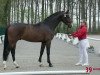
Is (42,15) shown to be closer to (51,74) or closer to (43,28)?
(43,28)

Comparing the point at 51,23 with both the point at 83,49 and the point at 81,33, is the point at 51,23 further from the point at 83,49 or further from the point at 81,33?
the point at 83,49

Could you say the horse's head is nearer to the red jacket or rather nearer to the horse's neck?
the horse's neck

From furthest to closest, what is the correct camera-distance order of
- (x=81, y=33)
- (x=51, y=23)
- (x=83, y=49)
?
(x=83, y=49) < (x=81, y=33) < (x=51, y=23)

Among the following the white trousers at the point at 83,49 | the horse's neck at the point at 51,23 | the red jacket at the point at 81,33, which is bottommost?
the white trousers at the point at 83,49

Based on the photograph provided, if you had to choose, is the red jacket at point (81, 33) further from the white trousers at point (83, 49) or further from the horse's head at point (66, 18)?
the horse's head at point (66, 18)

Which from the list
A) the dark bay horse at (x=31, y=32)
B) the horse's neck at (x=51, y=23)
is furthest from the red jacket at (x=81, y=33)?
the horse's neck at (x=51, y=23)

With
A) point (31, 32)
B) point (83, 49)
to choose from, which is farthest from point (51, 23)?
point (83, 49)

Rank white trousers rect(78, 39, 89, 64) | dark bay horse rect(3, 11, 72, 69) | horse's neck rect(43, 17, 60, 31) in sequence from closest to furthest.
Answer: dark bay horse rect(3, 11, 72, 69) < horse's neck rect(43, 17, 60, 31) < white trousers rect(78, 39, 89, 64)

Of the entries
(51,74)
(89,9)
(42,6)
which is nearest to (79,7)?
(89,9)

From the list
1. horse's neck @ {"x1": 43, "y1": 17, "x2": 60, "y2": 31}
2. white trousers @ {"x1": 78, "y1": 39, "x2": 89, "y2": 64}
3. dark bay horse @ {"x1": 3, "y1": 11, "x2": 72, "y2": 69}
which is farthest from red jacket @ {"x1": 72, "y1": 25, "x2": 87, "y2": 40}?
horse's neck @ {"x1": 43, "y1": 17, "x2": 60, "y2": 31}

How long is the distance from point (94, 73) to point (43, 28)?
299 cm

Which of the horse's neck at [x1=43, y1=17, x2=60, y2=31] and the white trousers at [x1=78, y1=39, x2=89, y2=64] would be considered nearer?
the horse's neck at [x1=43, y1=17, x2=60, y2=31]

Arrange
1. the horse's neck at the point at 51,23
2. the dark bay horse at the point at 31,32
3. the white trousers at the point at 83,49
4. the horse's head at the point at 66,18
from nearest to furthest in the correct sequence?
the dark bay horse at the point at 31,32
the horse's neck at the point at 51,23
the horse's head at the point at 66,18
the white trousers at the point at 83,49

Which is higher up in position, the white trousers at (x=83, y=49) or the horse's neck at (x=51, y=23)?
the horse's neck at (x=51, y=23)
